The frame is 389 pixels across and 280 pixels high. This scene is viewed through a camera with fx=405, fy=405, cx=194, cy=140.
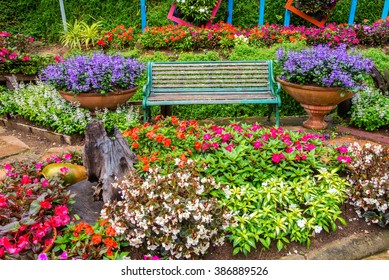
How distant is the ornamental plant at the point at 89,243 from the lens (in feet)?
7.97

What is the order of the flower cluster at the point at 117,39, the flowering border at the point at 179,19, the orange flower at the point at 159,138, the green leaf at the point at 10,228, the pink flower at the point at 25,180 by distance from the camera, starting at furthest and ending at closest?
the flowering border at the point at 179,19, the flower cluster at the point at 117,39, the orange flower at the point at 159,138, the pink flower at the point at 25,180, the green leaf at the point at 10,228

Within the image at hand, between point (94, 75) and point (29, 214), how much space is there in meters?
2.60

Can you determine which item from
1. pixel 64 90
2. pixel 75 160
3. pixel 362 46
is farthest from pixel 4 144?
pixel 362 46

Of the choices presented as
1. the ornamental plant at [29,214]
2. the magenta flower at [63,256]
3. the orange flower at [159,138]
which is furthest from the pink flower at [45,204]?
the orange flower at [159,138]

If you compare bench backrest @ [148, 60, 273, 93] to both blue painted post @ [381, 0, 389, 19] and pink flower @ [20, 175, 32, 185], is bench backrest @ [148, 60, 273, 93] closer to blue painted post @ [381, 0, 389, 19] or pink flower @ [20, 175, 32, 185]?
pink flower @ [20, 175, 32, 185]

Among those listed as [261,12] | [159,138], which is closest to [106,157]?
[159,138]

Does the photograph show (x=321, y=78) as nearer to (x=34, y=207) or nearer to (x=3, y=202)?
(x=34, y=207)

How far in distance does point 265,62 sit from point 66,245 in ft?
13.1

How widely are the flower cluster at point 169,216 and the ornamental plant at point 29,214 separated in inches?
14.3

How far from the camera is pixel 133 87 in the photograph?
5.20 m

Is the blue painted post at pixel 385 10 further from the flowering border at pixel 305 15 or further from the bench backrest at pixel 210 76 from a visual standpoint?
the bench backrest at pixel 210 76

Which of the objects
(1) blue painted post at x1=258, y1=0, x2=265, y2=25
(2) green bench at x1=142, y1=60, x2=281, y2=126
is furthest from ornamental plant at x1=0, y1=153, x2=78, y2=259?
(1) blue painted post at x1=258, y1=0, x2=265, y2=25

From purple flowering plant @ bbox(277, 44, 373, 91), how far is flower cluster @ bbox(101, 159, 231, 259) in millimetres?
2729

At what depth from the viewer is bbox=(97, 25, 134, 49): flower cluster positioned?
319 inches
